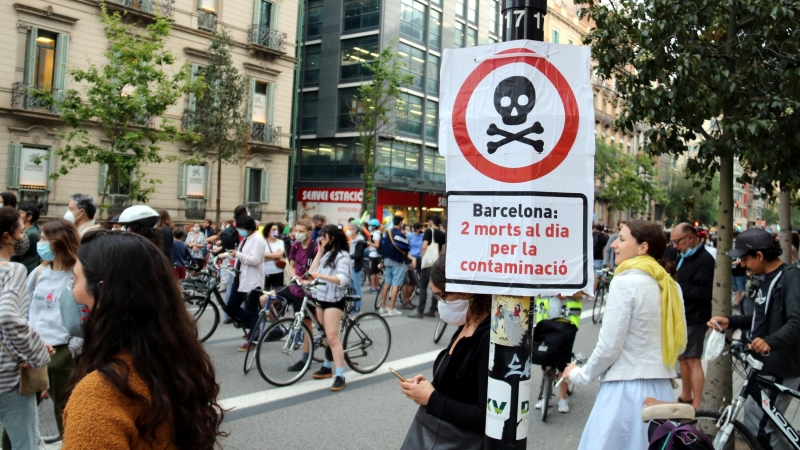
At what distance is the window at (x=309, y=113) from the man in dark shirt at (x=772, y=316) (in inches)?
1334

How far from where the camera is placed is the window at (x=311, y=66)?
120 ft

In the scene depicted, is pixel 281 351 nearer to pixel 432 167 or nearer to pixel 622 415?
pixel 622 415

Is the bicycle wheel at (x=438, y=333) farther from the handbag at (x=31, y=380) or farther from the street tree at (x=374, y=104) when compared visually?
the street tree at (x=374, y=104)

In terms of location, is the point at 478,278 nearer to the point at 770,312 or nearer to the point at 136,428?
the point at 136,428

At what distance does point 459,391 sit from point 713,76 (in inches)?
143

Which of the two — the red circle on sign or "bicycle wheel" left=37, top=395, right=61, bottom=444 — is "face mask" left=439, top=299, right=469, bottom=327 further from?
"bicycle wheel" left=37, top=395, right=61, bottom=444

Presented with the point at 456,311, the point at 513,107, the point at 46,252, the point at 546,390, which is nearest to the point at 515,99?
the point at 513,107

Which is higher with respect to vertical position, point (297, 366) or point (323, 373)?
point (297, 366)

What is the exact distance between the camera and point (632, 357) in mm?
3455

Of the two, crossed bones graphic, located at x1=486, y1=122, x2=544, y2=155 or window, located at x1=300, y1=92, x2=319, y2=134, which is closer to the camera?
crossed bones graphic, located at x1=486, y1=122, x2=544, y2=155

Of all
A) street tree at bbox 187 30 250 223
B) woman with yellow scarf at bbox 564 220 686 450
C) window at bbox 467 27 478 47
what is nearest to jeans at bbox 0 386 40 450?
woman with yellow scarf at bbox 564 220 686 450

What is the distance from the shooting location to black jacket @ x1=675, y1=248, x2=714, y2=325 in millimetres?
6246

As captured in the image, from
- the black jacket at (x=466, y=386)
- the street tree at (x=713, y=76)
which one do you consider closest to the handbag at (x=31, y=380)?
the black jacket at (x=466, y=386)

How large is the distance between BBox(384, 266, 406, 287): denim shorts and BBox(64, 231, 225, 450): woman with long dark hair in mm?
10462
